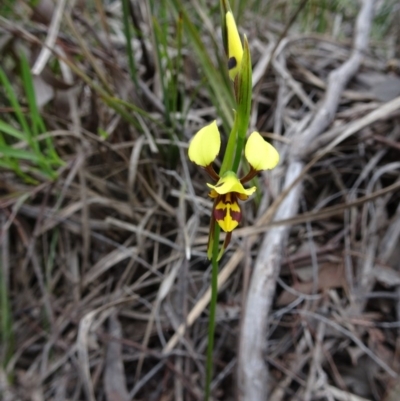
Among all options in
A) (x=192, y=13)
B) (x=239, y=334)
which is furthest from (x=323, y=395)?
(x=192, y=13)

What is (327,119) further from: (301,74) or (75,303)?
(75,303)

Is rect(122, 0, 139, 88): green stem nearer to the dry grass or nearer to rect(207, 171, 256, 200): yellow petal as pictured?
the dry grass

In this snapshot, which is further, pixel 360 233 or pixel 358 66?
pixel 358 66

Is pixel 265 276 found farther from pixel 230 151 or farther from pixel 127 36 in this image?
pixel 127 36

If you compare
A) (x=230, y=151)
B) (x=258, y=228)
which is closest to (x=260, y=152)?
(x=230, y=151)

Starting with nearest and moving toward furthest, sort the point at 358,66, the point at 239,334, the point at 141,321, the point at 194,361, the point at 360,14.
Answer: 1. the point at 239,334
2. the point at 194,361
3. the point at 141,321
4. the point at 358,66
5. the point at 360,14

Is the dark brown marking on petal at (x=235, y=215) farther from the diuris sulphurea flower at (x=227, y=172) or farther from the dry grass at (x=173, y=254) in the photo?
the dry grass at (x=173, y=254)
